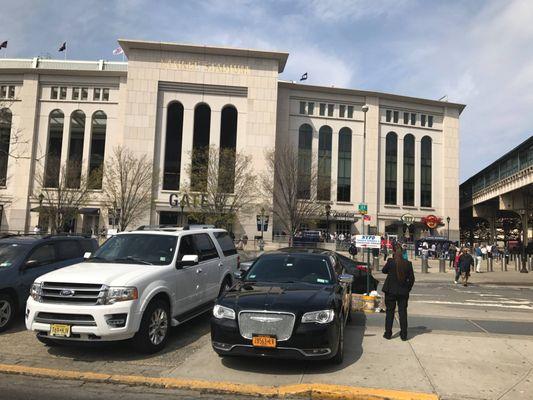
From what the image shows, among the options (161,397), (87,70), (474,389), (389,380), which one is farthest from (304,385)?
(87,70)

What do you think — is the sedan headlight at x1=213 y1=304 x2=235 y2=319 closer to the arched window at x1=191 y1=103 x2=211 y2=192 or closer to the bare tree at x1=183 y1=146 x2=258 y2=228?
the bare tree at x1=183 y1=146 x2=258 y2=228

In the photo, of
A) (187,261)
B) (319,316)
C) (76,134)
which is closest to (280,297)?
(319,316)

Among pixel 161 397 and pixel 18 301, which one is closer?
pixel 161 397

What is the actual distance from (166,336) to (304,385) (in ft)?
8.90

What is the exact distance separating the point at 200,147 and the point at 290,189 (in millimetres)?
12273

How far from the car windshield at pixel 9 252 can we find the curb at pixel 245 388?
3.21 m

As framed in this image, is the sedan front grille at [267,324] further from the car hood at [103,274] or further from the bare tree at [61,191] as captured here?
the bare tree at [61,191]

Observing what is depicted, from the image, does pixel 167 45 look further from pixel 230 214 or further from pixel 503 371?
pixel 503 371

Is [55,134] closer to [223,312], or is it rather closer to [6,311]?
[6,311]

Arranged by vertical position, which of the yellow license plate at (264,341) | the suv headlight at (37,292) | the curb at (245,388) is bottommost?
the curb at (245,388)

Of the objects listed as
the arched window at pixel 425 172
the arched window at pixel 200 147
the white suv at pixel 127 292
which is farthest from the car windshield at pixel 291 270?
the arched window at pixel 425 172

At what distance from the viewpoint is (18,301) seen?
27.5ft

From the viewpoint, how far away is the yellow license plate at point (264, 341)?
572cm

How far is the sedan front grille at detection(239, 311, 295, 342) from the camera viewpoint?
581 centimetres
